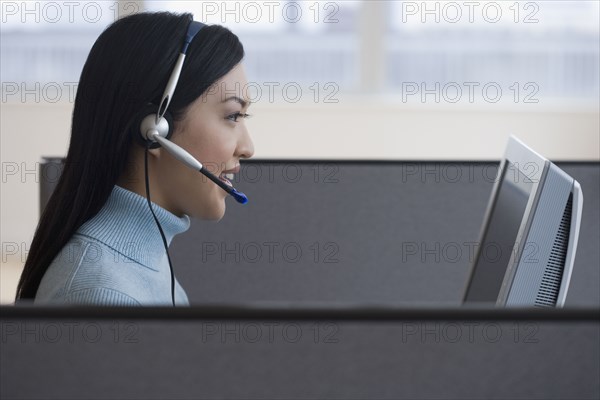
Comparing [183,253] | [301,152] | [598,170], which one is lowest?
[301,152]

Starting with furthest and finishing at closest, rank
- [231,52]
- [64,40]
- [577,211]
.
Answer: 1. [64,40]
2. [231,52]
3. [577,211]

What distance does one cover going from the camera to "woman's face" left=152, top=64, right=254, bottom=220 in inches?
46.9

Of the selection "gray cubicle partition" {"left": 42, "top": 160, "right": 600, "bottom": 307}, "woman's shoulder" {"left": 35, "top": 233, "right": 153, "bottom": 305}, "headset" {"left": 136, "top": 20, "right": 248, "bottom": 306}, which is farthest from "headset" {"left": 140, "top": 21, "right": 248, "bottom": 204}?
"gray cubicle partition" {"left": 42, "top": 160, "right": 600, "bottom": 307}

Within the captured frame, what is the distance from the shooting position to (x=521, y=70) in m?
4.26

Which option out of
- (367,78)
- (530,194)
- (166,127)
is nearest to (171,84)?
(166,127)

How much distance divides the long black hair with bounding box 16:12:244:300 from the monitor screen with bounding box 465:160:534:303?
0.44 metres

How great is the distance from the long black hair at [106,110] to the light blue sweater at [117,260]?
0.10ft

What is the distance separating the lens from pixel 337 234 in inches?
59.5

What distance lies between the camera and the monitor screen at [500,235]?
3.54 ft
